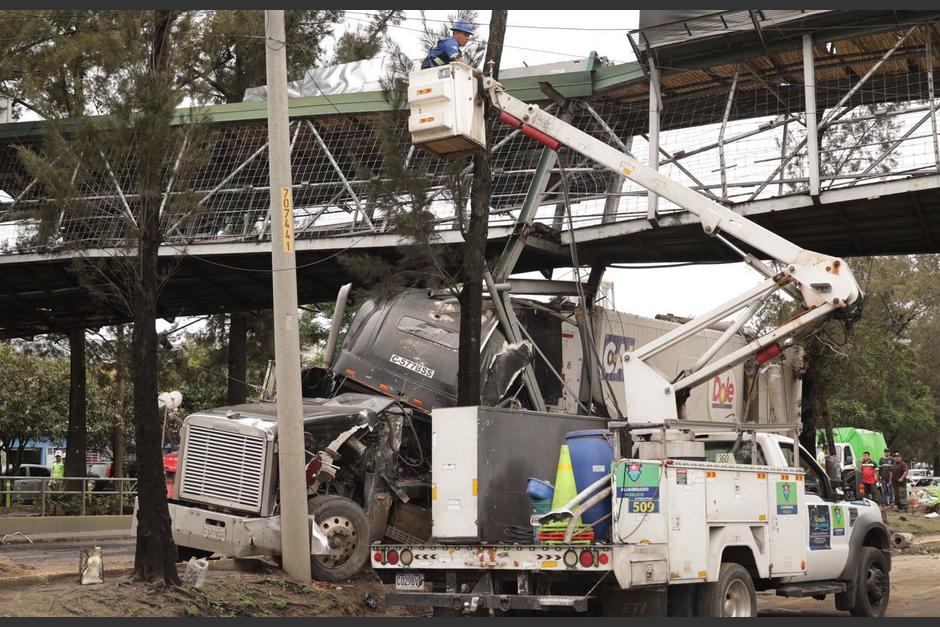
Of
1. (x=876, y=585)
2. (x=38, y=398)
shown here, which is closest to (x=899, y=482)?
(x=876, y=585)

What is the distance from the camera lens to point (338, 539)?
44.5 ft

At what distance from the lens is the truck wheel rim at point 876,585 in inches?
537

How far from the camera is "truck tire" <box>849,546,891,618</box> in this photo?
13.4 m

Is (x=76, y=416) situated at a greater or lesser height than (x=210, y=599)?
greater

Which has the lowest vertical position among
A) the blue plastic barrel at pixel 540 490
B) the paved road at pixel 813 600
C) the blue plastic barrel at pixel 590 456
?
the paved road at pixel 813 600

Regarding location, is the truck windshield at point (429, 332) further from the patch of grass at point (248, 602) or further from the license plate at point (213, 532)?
the patch of grass at point (248, 602)

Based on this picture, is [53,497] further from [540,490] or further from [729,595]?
[729,595]

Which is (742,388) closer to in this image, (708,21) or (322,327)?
(708,21)

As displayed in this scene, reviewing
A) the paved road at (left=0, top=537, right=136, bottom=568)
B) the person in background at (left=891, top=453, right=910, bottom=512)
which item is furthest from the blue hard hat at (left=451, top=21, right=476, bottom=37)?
the person in background at (left=891, top=453, right=910, bottom=512)

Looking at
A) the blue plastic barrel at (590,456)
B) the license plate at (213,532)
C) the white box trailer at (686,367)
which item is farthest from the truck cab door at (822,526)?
the license plate at (213,532)

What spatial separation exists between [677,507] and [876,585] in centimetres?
500

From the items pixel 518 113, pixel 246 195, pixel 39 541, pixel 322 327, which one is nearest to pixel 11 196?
pixel 246 195

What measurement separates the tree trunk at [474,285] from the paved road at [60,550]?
541 cm

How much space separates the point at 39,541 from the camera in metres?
22.2
